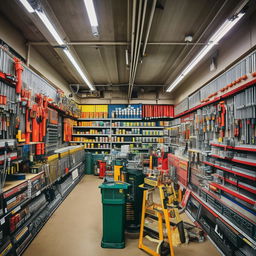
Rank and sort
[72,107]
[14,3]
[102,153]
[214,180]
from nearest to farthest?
1. [14,3]
2. [214,180]
3. [72,107]
4. [102,153]

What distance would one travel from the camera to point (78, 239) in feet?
8.80

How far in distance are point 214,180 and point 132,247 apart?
69.4 inches

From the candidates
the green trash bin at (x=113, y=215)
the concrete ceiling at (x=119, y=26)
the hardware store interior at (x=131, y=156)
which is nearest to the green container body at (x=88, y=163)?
the hardware store interior at (x=131, y=156)

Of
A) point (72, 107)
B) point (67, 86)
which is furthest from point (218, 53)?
point (67, 86)

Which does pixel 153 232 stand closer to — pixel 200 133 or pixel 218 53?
pixel 200 133

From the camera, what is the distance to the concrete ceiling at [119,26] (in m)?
2.72

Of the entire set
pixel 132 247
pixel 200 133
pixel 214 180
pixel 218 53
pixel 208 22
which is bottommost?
pixel 132 247

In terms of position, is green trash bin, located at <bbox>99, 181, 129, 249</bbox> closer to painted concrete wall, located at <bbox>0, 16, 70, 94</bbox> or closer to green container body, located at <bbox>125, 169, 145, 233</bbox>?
green container body, located at <bbox>125, 169, 145, 233</bbox>

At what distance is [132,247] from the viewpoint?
2.47 meters

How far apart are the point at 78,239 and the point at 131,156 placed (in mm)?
2476

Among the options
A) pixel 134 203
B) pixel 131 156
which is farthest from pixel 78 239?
pixel 131 156

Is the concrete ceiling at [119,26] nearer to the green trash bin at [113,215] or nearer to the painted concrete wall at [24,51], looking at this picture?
the painted concrete wall at [24,51]

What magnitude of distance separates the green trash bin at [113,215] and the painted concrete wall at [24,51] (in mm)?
3273

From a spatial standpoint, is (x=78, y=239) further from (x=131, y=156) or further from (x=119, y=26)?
(x=119, y=26)
